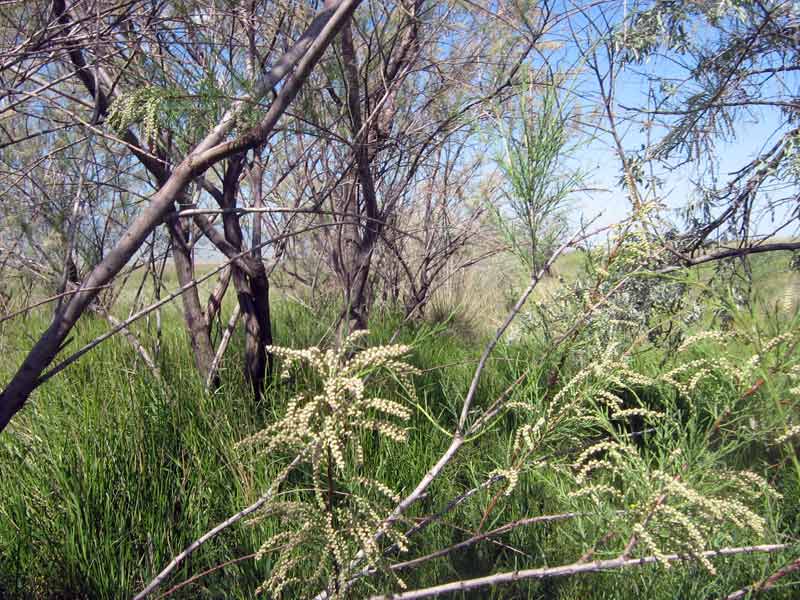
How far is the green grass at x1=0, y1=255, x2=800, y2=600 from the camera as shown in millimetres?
1370

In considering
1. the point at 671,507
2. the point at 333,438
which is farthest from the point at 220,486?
the point at 671,507

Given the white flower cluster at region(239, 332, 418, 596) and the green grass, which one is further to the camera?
the green grass

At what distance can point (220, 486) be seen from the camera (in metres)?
1.78

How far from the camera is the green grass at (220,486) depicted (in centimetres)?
137

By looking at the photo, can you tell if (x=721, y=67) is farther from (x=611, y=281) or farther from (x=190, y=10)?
(x=190, y=10)

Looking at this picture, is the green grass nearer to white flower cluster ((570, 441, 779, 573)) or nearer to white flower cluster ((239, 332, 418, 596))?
white flower cluster ((570, 441, 779, 573))

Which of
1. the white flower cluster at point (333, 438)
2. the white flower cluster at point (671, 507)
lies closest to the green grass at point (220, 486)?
the white flower cluster at point (671, 507)

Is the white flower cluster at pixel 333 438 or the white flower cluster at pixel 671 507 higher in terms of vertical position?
the white flower cluster at pixel 333 438

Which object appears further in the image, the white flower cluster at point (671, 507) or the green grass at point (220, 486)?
the green grass at point (220, 486)

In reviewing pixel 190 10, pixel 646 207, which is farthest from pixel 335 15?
pixel 190 10

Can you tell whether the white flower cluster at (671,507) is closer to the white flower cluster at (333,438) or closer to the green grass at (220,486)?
the green grass at (220,486)

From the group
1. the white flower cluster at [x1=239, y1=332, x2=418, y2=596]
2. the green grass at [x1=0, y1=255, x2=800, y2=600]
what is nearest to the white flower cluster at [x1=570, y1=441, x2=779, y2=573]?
the green grass at [x1=0, y1=255, x2=800, y2=600]

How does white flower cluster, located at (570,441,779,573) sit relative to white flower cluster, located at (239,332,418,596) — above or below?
below

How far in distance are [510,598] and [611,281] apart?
0.81 metres
